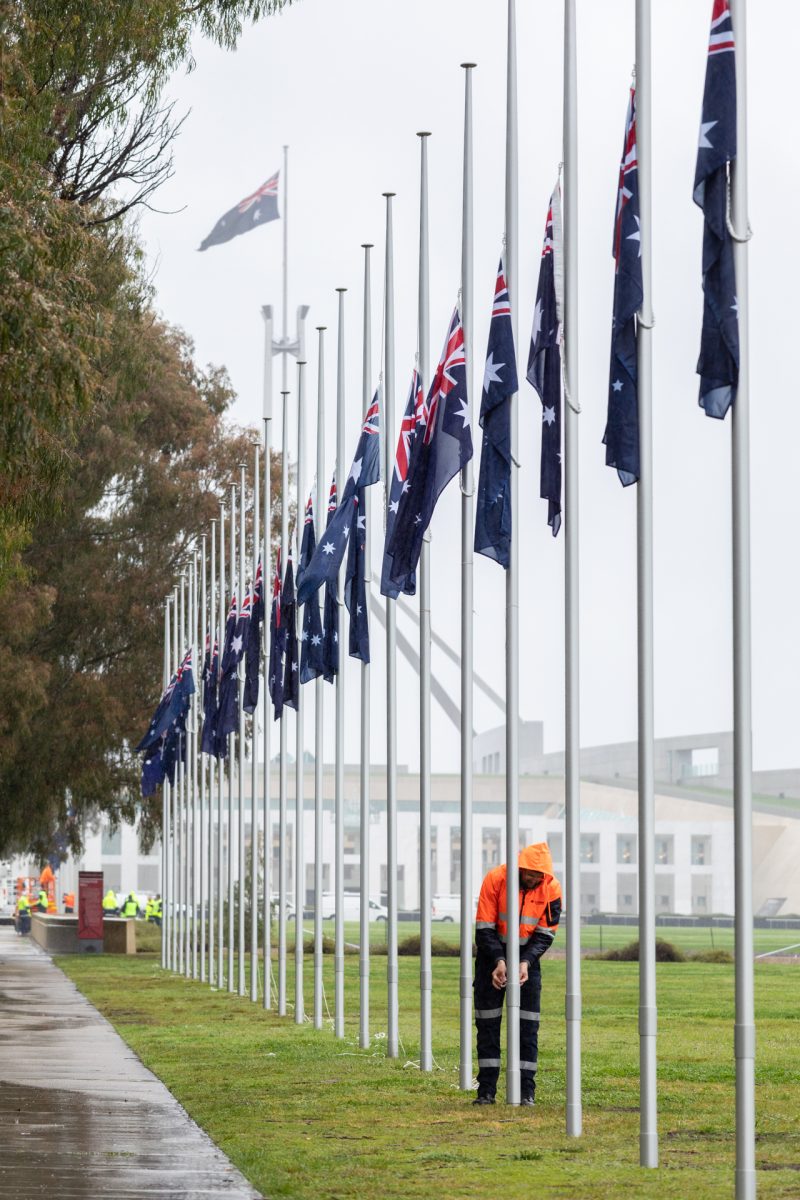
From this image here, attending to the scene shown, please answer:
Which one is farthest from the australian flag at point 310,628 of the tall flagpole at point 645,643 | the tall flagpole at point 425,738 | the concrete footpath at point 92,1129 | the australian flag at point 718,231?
the australian flag at point 718,231

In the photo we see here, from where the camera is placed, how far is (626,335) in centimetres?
1265

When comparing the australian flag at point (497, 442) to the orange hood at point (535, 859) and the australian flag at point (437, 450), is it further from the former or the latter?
the orange hood at point (535, 859)

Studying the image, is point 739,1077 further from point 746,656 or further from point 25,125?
point 25,125

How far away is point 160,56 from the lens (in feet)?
76.6

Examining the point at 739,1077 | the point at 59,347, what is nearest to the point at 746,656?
the point at 739,1077

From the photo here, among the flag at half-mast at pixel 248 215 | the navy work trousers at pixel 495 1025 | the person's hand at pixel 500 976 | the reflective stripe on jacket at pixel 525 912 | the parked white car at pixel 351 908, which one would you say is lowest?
the parked white car at pixel 351 908

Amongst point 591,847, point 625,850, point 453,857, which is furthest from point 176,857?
point 453,857

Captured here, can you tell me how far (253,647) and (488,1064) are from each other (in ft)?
47.8

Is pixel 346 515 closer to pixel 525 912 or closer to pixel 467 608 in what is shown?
pixel 467 608

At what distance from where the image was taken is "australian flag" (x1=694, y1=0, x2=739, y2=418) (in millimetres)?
10844

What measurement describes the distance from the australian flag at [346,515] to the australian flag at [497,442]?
5.03 metres

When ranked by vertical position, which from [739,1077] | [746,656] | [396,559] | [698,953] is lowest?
[698,953]

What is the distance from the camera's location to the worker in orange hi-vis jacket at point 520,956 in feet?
48.1

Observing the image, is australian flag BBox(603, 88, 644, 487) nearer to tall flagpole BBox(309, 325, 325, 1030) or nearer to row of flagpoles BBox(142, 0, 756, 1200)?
row of flagpoles BBox(142, 0, 756, 1200)
